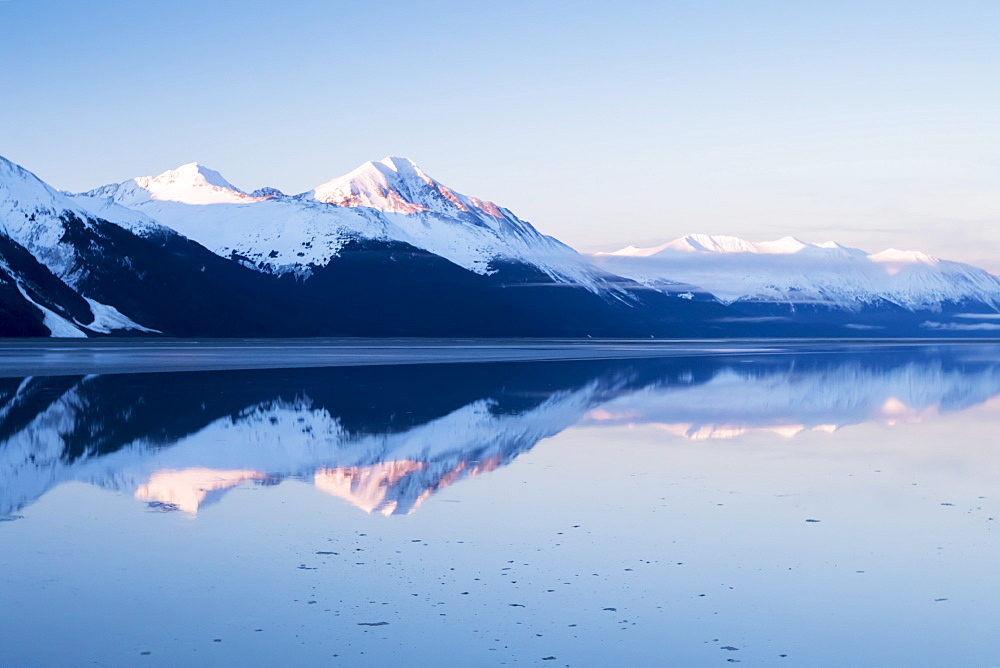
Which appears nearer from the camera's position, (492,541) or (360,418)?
(492,541)

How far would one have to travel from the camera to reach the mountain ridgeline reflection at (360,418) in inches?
776

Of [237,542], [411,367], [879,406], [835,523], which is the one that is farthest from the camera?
[411,367]

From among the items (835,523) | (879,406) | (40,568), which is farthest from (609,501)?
(879,406)

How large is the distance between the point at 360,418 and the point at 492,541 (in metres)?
17.1

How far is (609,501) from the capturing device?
17.9m

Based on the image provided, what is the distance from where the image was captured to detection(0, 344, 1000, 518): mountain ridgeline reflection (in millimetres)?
19703

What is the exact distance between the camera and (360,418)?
31.2m

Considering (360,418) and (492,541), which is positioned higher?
(360,418)

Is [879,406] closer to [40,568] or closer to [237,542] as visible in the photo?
[237,542]

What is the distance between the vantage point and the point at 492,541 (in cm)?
1451

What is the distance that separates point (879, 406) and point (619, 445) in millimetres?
16960

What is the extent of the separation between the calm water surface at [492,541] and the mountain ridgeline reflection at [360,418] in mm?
163

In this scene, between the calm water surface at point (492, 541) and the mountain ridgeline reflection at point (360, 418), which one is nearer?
the calm water surface at point (492, 541)

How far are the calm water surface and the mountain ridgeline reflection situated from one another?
Result: 0.16 m
